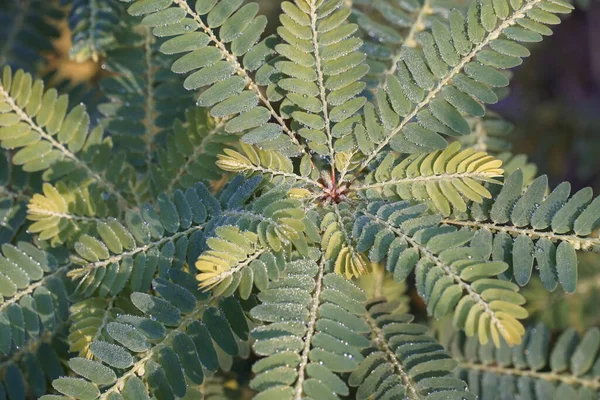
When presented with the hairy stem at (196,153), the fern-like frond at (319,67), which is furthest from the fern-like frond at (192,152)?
the fern-like frond at (319,67)

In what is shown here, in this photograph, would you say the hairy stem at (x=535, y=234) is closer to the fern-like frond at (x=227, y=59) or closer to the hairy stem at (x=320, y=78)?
the hairy stem at (x=320, y=78)

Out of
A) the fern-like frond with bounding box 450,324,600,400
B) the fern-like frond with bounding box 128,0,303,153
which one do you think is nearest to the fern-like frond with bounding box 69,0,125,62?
the fern-like frond with bounding box 128,0,303,153

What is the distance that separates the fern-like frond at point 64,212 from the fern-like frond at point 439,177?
711mm

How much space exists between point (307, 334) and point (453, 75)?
699 mm

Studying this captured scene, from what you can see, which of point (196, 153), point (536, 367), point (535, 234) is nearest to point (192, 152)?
point (196, 153)

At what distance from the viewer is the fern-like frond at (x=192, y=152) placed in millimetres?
1669

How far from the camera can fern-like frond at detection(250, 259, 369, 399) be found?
1.14m

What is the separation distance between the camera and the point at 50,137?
1.65m

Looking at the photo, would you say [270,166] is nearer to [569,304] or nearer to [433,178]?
[433,178]

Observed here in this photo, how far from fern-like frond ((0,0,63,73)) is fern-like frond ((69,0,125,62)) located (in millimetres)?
370

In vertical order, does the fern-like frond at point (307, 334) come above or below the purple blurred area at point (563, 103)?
below

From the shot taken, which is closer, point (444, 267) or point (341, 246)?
point (444, 267)

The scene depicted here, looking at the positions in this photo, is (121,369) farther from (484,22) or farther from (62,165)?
(484,22)

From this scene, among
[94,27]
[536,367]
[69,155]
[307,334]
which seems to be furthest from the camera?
[94,27]
